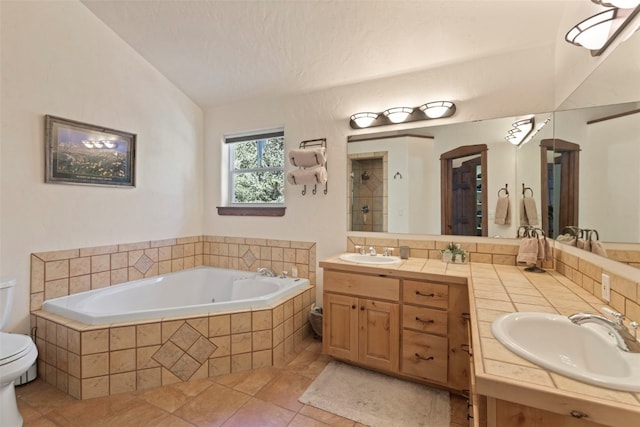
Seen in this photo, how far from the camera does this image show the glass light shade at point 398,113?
2383 millimetres

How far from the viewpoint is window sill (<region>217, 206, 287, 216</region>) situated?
3020 millimetres

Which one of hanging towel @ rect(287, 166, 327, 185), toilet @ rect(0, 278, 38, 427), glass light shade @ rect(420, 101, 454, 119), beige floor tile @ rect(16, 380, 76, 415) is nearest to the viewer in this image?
toilet @ rect(0, 278, 38, 427)

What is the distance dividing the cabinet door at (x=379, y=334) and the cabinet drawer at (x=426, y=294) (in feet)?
0.43

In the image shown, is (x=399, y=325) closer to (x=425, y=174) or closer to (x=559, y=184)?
(x=425, y=174)

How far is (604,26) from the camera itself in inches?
51.7

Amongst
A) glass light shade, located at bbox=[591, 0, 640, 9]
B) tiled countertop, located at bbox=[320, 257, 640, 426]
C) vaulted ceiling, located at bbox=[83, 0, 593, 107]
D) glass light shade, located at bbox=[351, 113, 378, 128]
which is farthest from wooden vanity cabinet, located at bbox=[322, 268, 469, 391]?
vaulted ceiling, located at bbox=[83, 0, 593, 107]

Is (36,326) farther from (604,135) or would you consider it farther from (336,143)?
(604,135)

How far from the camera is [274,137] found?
10.2 feet

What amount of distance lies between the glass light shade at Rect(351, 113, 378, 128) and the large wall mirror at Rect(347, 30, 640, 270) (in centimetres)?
11

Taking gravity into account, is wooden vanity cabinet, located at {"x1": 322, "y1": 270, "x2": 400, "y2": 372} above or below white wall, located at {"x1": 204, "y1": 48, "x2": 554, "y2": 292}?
below

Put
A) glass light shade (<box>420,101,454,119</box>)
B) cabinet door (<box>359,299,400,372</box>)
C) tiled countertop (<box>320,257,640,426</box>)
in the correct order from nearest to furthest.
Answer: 1. tiled countertop (<box>320,257,640,426</box>)
2. cabinet door (<box>359,299,400,372</box>)
3. glass light shade (<box>420,101,454,119</box>)

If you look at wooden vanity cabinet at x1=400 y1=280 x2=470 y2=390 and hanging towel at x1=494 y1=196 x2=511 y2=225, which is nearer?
wooden vanity cabinet at x1=400 y1=280 x2=470 y2=390

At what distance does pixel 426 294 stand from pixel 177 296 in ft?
7.93

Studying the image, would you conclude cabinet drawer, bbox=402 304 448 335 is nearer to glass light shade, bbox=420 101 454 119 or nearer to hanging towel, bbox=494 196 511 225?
hanging towel, bbox=494 196 511 225
